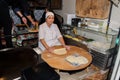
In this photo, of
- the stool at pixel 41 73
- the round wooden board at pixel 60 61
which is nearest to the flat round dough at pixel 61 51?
the round wooden board at pixel 60 61

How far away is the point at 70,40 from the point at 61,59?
0.93m

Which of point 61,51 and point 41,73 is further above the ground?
point 61,51

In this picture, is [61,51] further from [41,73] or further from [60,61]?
[41,73]

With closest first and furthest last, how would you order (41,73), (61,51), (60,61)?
(41,73) → (60,61) → (61,51)

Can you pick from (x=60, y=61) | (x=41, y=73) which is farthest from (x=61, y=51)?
(x=41, y=73)

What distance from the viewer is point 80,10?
257 cm

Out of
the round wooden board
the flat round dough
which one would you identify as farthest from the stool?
the flat round dough

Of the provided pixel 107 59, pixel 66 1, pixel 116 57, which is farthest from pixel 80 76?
pixel 66 1

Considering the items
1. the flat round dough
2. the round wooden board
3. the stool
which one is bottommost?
the stool

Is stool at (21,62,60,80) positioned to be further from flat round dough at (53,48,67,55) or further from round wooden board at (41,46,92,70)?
flat round dough at (53,48,67,55)

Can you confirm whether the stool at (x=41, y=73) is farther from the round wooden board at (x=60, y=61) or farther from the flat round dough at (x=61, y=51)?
the flat round dough at (x=61, y=51)

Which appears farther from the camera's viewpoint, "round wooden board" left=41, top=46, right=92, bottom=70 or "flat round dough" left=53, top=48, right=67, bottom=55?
"flat round dough" left=53, top=48, right=67, bottom=55

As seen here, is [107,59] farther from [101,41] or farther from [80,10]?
[80,10]

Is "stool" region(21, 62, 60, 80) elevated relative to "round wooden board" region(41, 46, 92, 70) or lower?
lower
